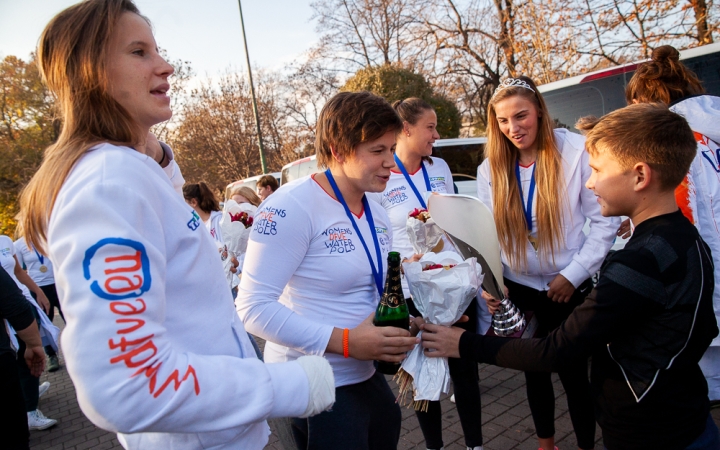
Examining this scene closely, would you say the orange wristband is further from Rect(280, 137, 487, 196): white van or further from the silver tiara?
Rect(280, 137, 487, 196): white van

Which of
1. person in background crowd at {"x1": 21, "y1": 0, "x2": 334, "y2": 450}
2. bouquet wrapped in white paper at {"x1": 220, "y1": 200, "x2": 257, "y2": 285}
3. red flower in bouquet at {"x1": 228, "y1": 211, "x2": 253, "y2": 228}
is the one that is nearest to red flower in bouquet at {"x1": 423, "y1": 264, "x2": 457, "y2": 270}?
person in background crowd at {"x1": 21, "y1": 0, "x2": 334, "y2": 450}

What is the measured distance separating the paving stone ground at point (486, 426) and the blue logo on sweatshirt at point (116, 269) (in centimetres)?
324

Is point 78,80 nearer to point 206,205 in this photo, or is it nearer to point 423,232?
point 423,232

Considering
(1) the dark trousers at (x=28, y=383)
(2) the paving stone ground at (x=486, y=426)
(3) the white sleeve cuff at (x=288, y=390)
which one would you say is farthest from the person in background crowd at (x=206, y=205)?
(3) the white sleeve cuff at (x=288, y=390)

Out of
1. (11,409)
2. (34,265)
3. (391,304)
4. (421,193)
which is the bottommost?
(11,409)

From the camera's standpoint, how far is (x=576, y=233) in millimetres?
3059

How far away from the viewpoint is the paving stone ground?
366 centimetres

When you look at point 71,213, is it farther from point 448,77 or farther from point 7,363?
point 448,77

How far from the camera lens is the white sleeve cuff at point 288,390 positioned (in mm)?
1186

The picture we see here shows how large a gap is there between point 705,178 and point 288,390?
105 inches

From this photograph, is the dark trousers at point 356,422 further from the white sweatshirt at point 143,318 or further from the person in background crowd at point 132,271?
the white sweatshirt at point 143,318

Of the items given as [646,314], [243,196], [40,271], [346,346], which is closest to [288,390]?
[346,346]

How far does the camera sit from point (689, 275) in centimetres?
174

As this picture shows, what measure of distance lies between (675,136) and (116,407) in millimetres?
2016
